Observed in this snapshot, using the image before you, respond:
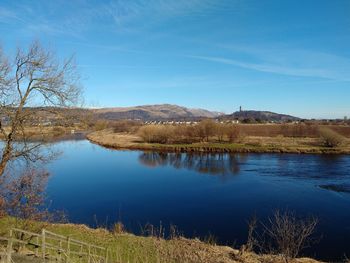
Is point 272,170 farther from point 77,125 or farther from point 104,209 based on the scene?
point 77,125

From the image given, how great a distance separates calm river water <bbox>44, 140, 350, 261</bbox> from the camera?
20.3 metres

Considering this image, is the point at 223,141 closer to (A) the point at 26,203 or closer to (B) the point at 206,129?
(B) the point at 206,129

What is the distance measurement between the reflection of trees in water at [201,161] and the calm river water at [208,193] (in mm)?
122

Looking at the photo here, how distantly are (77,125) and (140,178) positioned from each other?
21769mm

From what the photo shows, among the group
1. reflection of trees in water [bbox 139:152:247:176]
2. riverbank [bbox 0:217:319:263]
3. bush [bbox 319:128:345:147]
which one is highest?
bush [bbox 319:128:345:147]

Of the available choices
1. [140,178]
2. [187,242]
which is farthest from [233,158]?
[187,242]

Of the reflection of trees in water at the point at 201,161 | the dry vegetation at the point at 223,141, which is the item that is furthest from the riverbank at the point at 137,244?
the dry vegetation at the point at 223,141

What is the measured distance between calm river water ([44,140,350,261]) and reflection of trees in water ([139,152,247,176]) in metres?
0.12

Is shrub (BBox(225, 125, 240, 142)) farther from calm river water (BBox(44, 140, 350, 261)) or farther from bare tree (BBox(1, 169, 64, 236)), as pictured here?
bare tree (BBox(1, 169, 64, 236))

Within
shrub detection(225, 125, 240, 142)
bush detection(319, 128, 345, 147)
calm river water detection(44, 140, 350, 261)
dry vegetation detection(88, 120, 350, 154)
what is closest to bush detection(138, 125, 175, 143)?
dry vegetation detection(88, 120, 350, 154)

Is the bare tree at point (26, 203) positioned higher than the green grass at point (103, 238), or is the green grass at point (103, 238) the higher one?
the bare tree at point (26, 203)

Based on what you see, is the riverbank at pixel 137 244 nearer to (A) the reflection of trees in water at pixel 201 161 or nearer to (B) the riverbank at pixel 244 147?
(A) the reflection of trees in water at pixel 201 161

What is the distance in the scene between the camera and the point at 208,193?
28.2 meters

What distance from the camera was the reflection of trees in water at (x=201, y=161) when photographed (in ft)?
130
